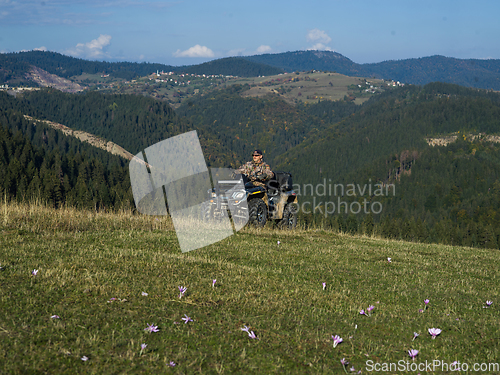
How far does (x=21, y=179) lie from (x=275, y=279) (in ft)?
277

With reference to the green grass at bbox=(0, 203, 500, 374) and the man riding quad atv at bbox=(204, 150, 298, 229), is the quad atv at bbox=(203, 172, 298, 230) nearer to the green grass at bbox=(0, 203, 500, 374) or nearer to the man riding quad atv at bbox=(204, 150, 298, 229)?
the man riding quad atv at bbox=(204, 150, 298, 229)

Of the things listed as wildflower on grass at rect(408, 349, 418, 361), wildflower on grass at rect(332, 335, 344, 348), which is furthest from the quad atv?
wildflower on grass at rect(408, 349, 418, 361)

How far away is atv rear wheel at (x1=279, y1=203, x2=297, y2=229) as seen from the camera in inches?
690

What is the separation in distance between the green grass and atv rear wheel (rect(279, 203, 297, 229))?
274 inches

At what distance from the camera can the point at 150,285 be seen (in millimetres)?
6477

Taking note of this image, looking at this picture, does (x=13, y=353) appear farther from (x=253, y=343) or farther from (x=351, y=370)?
(x=351, y=370)

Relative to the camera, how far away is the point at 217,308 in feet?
19.2

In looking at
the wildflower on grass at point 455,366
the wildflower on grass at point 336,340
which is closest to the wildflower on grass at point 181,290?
the wildflower on grass at point 336,340

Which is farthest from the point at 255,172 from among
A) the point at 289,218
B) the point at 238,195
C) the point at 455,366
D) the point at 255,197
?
the point at 455,366

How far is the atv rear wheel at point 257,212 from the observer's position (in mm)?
15086

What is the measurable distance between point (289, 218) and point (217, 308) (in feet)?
40.1

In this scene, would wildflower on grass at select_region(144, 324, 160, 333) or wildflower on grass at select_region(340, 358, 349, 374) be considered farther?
wildflower on grass at select_region(144, 324, 160, 333)

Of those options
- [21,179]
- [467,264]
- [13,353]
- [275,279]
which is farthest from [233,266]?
[21,179]

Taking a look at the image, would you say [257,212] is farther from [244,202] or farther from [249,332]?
[249,332]
